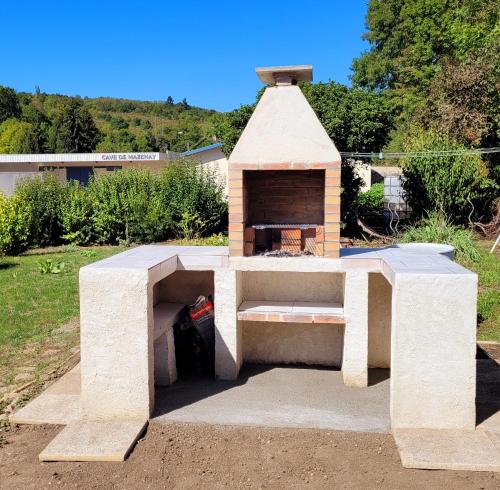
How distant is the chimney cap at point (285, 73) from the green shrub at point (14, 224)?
1003 cm

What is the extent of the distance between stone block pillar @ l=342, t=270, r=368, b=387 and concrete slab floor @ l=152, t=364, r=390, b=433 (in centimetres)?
14

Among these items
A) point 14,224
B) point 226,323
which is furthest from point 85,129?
point 226,323

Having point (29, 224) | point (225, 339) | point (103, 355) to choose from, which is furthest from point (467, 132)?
point (103, 355)

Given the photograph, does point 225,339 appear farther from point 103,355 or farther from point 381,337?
point 381,337

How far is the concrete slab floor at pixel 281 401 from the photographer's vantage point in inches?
174

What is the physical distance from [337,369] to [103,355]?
2581mm

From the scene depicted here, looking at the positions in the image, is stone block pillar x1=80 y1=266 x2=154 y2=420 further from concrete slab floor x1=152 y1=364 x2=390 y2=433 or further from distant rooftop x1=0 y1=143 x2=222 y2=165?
distant rooftop x1=0 y1=143 x2=222 y2=165

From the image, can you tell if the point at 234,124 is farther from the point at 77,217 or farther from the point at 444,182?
the point at 444,182

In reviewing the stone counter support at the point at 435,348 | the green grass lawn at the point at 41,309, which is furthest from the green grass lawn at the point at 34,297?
the stone counter support at the point at 435,348

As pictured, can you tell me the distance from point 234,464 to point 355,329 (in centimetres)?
189

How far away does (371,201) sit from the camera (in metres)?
23.0

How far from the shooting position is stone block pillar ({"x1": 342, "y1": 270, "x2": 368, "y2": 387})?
504 cm

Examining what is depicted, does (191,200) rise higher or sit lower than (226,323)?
higher

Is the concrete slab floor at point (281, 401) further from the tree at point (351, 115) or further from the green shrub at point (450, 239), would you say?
the tree at point (351, 115)
